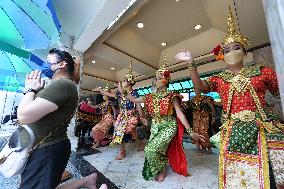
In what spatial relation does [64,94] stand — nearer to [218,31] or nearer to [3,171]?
[3,171]

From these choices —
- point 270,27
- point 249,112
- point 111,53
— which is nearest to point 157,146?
point 249,112

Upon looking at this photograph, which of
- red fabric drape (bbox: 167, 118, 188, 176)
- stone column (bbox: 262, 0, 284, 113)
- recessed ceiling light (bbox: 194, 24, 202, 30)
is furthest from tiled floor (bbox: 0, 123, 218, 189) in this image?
recessed ceiling light (bbox: 194, 24, 202, 30)

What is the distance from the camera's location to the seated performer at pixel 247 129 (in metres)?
1.33

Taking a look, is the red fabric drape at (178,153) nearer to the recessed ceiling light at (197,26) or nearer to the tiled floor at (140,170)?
the tiled floor at (140,170)

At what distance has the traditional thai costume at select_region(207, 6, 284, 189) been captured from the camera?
4.36 ft

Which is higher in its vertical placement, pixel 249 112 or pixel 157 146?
pixel 249 112

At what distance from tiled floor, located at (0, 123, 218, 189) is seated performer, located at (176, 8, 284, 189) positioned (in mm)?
1003

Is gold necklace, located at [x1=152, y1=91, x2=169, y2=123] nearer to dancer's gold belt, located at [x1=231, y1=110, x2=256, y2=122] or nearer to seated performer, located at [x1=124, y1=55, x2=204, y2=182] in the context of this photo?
seated performer, located at [x1=124, y1=55, x2=204, y2=182]

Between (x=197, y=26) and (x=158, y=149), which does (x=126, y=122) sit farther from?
(x=197, y=26)

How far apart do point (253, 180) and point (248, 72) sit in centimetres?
79

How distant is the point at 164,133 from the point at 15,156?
1.81 meters

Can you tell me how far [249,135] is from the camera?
1.41m

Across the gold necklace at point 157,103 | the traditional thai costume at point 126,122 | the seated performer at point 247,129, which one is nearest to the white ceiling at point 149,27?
the traditional thai costume at point 126,122

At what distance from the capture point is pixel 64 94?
1317 millimetres
